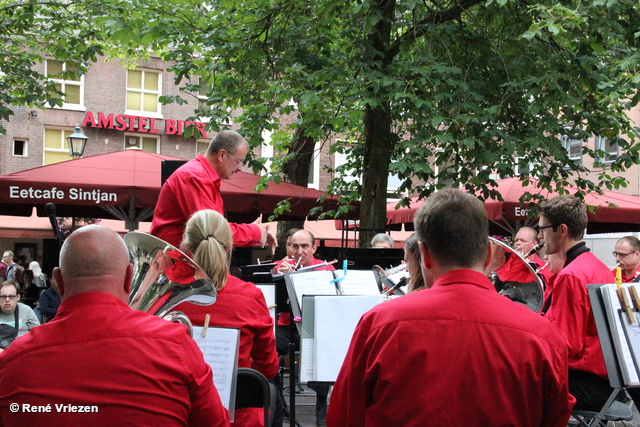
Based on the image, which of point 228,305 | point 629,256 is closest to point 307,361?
point 228,305

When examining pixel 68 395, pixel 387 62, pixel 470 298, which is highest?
pixel 387 62

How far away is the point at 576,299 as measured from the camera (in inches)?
144

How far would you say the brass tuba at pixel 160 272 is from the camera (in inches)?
102

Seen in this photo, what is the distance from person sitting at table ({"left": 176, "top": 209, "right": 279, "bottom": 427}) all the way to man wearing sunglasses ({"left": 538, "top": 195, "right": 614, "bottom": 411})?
5.56 feet

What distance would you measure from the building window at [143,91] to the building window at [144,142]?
35.5 inches

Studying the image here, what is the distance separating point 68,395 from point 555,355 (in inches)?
55.1

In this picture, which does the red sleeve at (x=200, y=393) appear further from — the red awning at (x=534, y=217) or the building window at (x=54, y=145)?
the building window at (x=54, y=145)

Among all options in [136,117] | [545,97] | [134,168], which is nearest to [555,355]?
[545,97]

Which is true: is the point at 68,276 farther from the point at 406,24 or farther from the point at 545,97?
the point at 406,24

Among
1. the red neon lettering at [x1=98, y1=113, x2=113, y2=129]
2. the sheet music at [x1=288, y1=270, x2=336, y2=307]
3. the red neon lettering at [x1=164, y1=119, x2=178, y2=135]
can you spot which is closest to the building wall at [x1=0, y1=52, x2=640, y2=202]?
the red neon lettering at [x1=164, y1=119, x2=178, y2=135]

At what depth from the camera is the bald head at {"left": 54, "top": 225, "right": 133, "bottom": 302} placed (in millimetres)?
1952

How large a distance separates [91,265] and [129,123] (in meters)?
22.7

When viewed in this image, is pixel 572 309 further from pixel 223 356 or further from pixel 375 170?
pixel 375 170

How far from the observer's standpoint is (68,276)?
1968 millimetres
